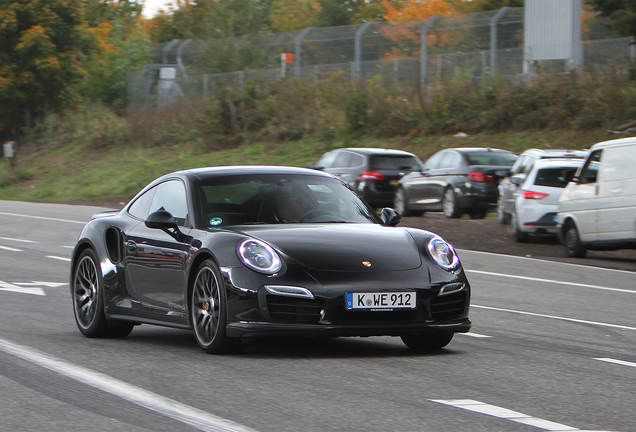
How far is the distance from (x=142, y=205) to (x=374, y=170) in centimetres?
1714

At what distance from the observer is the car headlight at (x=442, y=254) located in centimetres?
704

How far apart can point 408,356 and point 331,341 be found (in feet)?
3.27

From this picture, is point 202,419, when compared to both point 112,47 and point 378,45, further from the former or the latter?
point 112,47

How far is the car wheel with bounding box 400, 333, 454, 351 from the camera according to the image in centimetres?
732

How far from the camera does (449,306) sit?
6.95m

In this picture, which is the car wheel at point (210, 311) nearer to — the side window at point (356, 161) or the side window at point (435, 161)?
the side window at point (435, 161)

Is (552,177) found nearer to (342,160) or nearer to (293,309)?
(342,160)

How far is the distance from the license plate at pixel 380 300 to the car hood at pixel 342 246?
0.18 meters

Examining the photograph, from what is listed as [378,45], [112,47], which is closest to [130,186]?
[378,45]

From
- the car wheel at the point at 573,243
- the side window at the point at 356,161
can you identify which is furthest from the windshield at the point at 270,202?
the side window at the point at 356,161

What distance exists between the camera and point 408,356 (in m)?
7.04

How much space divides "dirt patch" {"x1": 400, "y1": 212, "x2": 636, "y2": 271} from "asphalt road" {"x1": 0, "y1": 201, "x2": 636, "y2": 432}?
6.57 m

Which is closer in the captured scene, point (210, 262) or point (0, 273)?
point (210, 262)

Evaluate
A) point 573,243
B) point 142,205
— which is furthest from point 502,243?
point 142,205
